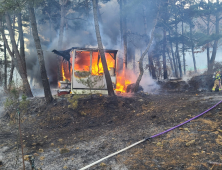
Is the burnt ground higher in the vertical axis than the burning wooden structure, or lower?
lower

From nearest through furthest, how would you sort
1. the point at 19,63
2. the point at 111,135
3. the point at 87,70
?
the point at 111,135
the point at 87,70
the point at 19,63

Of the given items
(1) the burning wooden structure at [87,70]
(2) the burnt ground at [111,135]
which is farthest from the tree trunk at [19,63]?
(2) the burnt ground at [111,135]

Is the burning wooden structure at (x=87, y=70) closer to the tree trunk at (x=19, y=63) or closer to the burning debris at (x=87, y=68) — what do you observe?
the burning debris at (x=87, y=68)

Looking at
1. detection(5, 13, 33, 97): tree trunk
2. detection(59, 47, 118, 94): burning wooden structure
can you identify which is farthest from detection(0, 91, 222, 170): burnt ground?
Result: detection(5, 13, 33, 97): tree trunk

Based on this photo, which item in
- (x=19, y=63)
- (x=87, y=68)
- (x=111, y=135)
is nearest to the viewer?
(x=111, y=135)

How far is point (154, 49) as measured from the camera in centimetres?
2128

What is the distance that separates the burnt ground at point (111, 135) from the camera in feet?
12.8

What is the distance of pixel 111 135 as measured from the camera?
6.11 m

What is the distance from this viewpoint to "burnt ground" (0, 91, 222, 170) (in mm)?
3911

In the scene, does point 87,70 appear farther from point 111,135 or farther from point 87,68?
point 111,135

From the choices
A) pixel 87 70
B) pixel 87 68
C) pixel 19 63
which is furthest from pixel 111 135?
pixel 19 63

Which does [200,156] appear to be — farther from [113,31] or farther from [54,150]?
[113,31]

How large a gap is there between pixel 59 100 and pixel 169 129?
649 centimetres

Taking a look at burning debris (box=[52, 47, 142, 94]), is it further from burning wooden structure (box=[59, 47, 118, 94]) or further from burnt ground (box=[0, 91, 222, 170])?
burnt ground (box=[0, 91, 222, 170])
